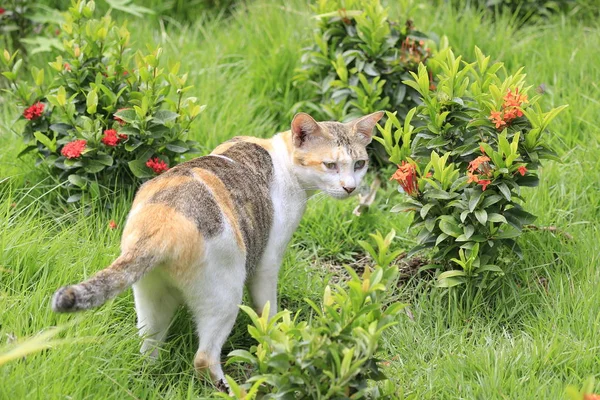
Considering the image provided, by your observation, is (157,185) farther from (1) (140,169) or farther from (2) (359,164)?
(2) (359,164)

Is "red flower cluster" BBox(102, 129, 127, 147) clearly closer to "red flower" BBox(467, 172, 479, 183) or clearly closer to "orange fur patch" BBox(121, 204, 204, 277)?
"orange fur patch" BBox(121, 204, 204, 277)

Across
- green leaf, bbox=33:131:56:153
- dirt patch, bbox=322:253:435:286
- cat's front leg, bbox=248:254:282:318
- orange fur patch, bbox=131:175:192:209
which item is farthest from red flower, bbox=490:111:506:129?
green leaf, bbox=33:131:56:153

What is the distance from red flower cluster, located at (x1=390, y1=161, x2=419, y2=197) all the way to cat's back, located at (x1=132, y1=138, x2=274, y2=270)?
1.91ft

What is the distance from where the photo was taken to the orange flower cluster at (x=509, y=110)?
144 inches

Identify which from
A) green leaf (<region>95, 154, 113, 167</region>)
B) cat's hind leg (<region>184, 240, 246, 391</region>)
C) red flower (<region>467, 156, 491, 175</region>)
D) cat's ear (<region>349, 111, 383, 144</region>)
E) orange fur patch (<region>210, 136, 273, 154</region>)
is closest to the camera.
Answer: cat's hind leg (<region>184, 240, 246, 391</region>)

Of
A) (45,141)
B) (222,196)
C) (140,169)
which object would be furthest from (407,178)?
(45,141)

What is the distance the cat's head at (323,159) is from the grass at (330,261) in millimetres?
543

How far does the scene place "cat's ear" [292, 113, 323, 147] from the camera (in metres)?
3.73

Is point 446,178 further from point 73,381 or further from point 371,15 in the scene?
point 73,381

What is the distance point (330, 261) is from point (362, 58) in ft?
4.30

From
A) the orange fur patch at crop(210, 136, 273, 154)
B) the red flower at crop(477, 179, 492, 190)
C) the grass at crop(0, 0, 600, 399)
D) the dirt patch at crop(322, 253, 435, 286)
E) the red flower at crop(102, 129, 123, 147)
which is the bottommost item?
the dirt patch at crop(322, 253, 435, 286)

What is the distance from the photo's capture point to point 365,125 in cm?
397

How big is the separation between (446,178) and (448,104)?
362mm

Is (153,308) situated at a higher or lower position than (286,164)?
lower
